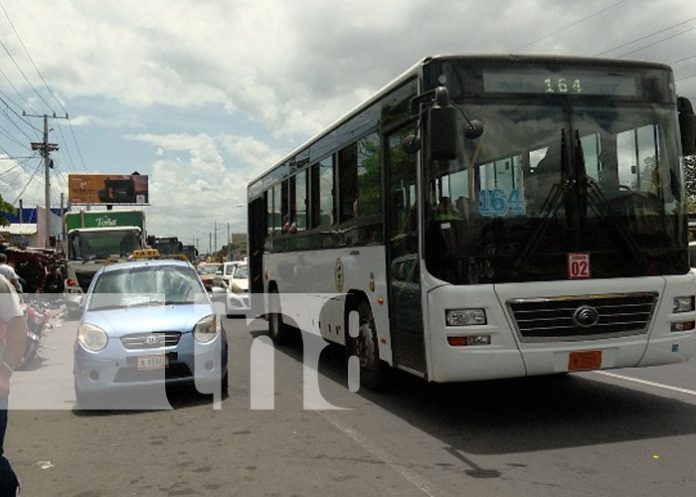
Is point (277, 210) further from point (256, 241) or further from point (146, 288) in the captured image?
point (146, 288)

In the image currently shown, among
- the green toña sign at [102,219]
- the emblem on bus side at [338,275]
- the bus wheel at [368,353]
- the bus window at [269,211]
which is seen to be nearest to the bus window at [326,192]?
the emblem on bus side at [338,275]

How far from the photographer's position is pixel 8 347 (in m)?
3.65

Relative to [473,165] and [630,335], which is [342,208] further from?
[630,335]

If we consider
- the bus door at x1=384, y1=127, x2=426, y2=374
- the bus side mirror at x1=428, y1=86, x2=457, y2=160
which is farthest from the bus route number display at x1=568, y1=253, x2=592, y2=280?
the bus side mirror at x1=428, y1=86, x2=457, y2=160

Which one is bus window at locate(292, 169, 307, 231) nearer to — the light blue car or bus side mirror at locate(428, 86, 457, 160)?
the light blue car

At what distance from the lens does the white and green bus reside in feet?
20.7

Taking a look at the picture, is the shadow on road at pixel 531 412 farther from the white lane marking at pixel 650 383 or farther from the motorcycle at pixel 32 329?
the motorcycle at pixel 32 329

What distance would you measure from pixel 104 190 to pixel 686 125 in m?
83.1

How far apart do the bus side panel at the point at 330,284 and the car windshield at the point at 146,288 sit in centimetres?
172

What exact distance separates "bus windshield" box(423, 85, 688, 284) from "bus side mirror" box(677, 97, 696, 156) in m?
0.18

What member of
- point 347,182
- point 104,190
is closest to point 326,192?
point 347,182

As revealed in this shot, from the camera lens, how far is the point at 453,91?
646 centimetres

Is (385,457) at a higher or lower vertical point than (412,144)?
lower

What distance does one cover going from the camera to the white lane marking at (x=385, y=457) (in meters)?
5.02
